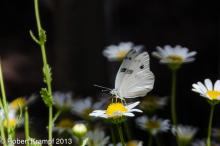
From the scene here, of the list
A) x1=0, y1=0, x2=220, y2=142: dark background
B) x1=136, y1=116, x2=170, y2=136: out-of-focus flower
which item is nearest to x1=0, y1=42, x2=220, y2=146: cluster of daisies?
x1=136, y1=116, x2=170, y2=136: out-of-focus flower

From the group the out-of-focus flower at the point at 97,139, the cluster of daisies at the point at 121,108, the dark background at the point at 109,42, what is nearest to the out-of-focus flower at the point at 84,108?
the cluster of daisies at the point at 121,108

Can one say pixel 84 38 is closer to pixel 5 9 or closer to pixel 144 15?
pixel 144 15

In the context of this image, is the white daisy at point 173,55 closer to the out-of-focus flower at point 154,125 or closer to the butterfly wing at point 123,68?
the out-of-focus flower at point 154,125

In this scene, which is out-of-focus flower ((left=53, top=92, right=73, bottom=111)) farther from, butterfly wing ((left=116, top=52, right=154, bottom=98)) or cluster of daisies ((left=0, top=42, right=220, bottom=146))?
butterfly wing ((left=116, top=52, right=154, bottom=98))

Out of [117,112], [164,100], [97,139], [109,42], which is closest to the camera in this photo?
[117,112]

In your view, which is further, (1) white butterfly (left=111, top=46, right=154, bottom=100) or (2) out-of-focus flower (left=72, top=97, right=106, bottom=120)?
(2) out-of-focus flower (left=72, top=97, right=106, bottom=120)

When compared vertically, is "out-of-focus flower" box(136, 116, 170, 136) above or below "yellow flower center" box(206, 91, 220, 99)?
below

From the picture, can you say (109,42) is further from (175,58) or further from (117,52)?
(175,58)

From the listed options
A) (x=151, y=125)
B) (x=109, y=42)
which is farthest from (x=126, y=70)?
(x=109, y=42)
